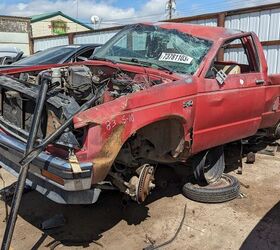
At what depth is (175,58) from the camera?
4.48 meters

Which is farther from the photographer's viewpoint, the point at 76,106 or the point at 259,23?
the point at 259,23

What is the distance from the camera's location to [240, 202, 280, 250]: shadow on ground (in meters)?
3.73

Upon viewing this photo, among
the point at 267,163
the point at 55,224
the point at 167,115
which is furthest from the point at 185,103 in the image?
the point at 267,163

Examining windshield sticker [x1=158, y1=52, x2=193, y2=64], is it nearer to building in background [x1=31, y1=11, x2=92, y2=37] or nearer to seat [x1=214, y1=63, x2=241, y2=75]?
seat [x1=214, y1=63, x2=241, y2=75]

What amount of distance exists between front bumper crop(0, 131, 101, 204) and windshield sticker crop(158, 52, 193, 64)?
1825mm

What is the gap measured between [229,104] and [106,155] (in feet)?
6.42

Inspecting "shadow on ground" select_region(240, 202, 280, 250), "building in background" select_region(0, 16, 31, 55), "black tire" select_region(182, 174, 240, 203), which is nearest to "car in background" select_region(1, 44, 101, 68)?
"black tire" select_region(182, 174, 240, 203)

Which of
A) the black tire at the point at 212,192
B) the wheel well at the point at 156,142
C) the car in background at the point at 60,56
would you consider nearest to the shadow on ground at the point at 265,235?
the black tire at the point at 212,192

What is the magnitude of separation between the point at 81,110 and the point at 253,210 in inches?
93.6

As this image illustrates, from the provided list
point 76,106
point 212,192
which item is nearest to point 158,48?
point 76,106

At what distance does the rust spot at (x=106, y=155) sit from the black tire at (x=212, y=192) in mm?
1767

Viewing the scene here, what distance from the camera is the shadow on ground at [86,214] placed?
392 cm

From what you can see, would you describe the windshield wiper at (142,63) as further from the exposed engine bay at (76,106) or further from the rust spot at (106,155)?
the rust spot at (106,155)

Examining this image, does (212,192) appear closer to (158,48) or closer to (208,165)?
(208,165)
